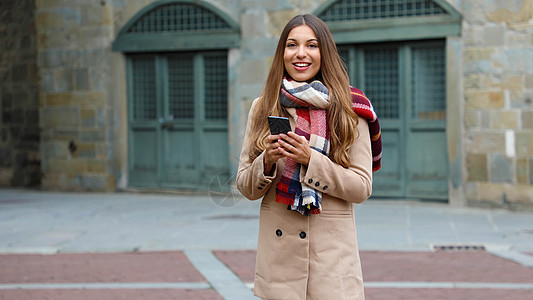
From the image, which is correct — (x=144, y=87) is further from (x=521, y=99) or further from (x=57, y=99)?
(x=521, y=99)

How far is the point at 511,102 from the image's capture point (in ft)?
33.2

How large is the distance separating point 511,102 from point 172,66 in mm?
5694

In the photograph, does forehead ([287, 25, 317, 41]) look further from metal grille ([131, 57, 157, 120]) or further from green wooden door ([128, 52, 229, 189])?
metal grille ([131, 57, 157, 120])

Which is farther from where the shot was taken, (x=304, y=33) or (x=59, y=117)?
(x=59, y=117)

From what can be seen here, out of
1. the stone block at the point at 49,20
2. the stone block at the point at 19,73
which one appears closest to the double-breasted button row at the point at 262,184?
the stone block at the point at 49,20

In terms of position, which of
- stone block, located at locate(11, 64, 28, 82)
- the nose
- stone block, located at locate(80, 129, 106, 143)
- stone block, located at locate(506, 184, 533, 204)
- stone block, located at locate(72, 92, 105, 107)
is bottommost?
stone block, located at locate(506, 184, 533, 204)

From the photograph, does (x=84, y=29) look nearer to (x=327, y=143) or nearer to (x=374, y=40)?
(x=374, y=40)

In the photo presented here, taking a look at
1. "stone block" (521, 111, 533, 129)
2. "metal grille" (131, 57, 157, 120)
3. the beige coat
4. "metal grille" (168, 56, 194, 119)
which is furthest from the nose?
"metal grille" (131, 57, 157, 120)

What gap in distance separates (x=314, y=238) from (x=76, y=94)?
10.7 metres

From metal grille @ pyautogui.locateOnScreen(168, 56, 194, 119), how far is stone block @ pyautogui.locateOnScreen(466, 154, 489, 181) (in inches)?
187

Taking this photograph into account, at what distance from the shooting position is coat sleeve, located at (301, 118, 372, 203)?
2.62m

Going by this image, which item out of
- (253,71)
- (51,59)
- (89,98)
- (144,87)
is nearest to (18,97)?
(51,59)

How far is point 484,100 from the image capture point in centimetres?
1028

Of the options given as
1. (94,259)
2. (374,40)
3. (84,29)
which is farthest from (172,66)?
(94,259)
